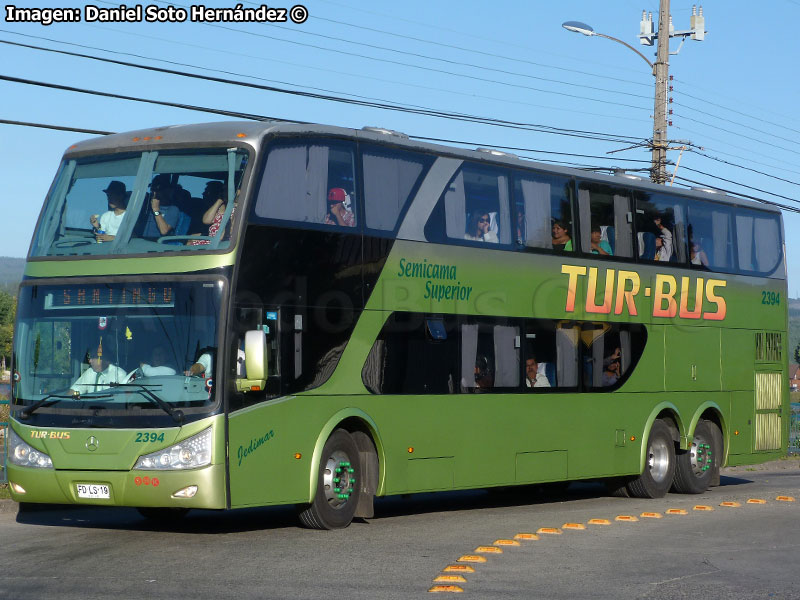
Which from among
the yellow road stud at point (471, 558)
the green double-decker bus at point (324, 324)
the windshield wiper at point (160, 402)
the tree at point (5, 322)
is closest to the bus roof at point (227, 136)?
the green double-decker bus at point (324, 324)

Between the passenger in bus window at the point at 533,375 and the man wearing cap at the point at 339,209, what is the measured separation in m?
3.90

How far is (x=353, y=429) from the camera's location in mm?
14828

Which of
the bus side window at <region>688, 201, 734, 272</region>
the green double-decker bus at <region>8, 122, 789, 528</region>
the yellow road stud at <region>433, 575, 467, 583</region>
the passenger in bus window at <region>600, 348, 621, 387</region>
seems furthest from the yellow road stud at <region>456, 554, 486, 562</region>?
the bus side window at <region>688, 201, 734, 272</region>

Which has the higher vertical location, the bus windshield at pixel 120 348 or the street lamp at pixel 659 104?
the street lamp at pixel 659 104

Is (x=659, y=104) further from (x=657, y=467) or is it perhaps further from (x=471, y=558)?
(x=471, y=558)

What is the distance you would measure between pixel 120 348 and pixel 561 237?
7132 mm

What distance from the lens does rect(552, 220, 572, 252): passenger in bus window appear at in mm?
17969

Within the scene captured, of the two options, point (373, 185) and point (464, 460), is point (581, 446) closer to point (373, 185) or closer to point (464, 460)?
point (464, 460)

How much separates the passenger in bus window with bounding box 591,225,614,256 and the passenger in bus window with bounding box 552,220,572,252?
63cm

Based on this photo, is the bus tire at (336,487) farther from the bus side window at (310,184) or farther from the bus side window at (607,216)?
the bus side window at (607,216)

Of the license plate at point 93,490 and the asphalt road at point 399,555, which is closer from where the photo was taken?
the asphalt road at point 399,555

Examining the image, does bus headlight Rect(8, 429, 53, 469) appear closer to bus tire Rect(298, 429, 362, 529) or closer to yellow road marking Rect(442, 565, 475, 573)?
bus tire Rect(298, 429, 362, 529)

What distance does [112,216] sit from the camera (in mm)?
13617

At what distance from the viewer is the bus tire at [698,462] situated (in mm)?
20875
